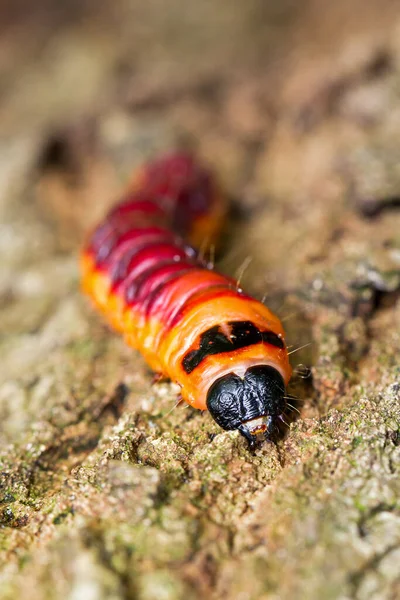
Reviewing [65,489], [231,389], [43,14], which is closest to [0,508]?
[65,489]

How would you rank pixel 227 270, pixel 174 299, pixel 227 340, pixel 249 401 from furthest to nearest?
pixel 227 270
pixel 174 299
pixel 227 340
pixel 249 401

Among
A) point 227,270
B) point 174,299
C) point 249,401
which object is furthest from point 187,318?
point 227,270

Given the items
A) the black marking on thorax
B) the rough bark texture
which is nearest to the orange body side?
the black marking on thorax

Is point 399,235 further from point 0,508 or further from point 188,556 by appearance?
point 0,508

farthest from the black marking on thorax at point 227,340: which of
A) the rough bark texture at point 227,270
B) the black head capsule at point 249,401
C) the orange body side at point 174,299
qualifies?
the rough bark texture at point 227,270

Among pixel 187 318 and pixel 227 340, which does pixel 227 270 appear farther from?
pixel 227 340

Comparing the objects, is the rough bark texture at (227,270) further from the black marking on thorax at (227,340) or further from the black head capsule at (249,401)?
the black marking on thorax at (227,340)

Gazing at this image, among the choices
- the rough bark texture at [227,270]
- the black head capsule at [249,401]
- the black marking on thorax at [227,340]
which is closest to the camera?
the rough bark texture at [227,270]

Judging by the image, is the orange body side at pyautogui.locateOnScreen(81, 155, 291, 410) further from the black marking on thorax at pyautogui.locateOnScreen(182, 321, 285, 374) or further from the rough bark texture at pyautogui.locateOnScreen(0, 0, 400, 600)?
the rough bark texture at pyautogui.locateOnScreen(0, 0, 400, 600)
